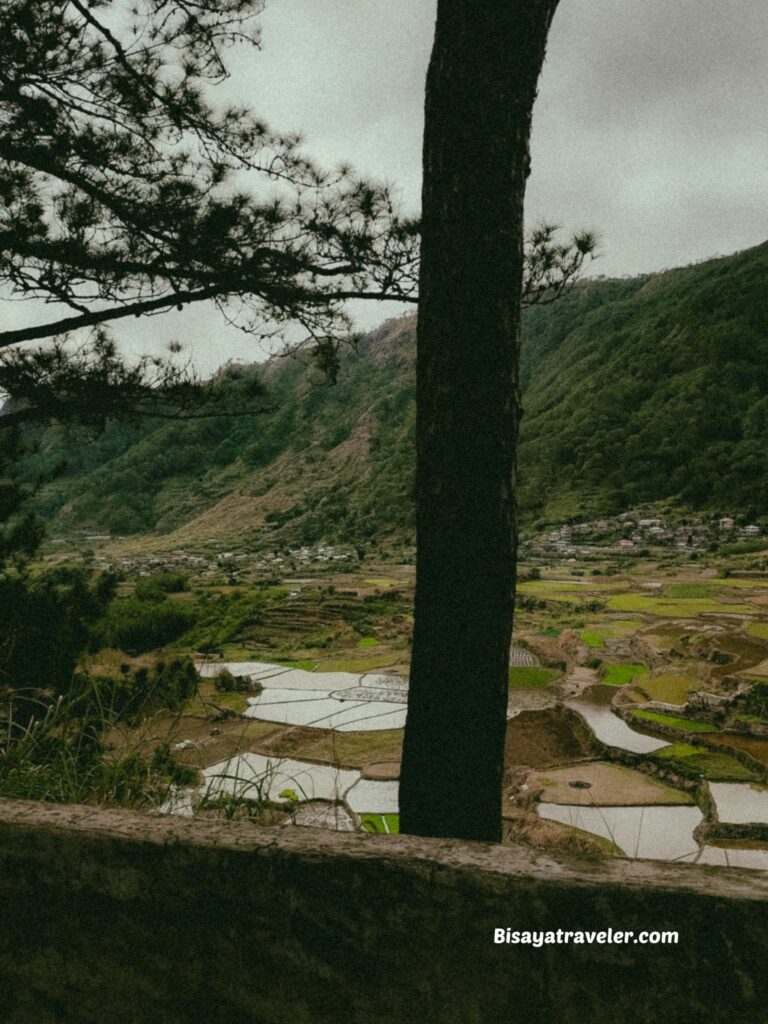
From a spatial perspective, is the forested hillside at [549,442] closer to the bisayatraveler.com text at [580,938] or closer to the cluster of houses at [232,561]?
the cluster of houses at [232,561]

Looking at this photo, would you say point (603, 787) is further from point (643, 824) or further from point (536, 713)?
point (536, 713)

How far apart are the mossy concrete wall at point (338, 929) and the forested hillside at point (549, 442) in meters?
18.6

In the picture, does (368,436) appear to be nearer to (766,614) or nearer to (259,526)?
(259,526)

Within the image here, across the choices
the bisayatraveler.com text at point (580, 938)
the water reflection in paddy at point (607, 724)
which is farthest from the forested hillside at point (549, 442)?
the bisayatraveler.com text at point (580, 938)

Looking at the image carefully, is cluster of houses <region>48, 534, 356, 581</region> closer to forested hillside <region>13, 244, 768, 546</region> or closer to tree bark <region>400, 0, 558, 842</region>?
forested hillside <region>13, 244, 768, 546</region>

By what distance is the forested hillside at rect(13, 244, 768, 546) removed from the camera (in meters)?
32.3

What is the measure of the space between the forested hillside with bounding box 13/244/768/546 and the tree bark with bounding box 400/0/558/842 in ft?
58.0

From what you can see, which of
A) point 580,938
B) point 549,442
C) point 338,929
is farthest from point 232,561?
point 580,938

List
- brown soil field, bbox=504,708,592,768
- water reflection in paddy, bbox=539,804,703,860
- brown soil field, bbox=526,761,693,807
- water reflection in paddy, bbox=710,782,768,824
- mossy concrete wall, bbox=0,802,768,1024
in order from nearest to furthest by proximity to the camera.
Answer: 1. mossy concrete wall, bbox=0,802,768,1024
2. water reflection in paddy, bbox=539,804,703,860
3. water reflection in paddy, bbox=710,782,768,824
4. brown soil field, bbox=526,761,693,807
5. brown soil field, bbox=504,708,592,768

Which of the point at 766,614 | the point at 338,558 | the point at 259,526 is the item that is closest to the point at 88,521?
the point at 259,526

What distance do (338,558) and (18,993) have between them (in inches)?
1063

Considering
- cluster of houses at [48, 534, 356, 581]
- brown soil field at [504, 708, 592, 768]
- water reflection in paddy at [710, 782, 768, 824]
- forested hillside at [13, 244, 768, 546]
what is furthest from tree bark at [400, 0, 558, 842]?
cluster of houses at [48, 534, 356, 581]

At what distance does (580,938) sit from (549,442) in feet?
124

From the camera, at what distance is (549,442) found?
37.4 m
